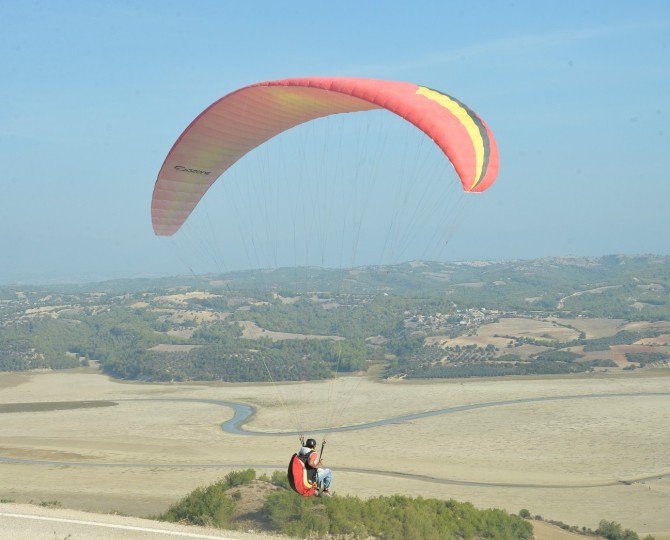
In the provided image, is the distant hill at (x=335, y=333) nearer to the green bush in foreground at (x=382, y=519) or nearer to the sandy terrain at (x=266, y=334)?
the sandy terrain at (x=266, y=334)

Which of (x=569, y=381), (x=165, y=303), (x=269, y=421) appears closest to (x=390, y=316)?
(x=165, y=303)

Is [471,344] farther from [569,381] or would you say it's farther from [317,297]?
[317,297]

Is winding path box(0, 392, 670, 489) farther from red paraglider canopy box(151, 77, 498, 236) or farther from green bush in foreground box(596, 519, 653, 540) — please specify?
red paraglider canopy box(151, 77, 498, 236)

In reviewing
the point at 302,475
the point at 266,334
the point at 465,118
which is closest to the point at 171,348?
the point at 266,334

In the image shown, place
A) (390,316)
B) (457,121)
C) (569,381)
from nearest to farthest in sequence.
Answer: (457,121) < (569,381) < (390,316)

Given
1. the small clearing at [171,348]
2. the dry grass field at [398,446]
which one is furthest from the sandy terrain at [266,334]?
the dry grass field at [398,446]

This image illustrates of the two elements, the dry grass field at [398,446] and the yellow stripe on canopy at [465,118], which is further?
the dry grass field at [398,446]
